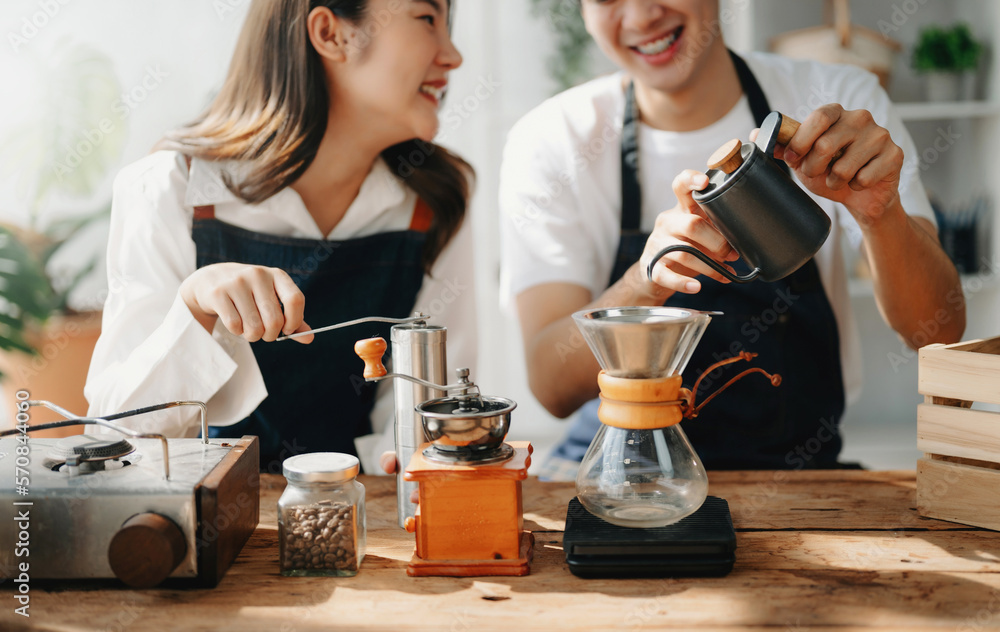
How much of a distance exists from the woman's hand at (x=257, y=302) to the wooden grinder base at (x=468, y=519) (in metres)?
0.32

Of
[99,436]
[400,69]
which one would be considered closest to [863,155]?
[400,69]

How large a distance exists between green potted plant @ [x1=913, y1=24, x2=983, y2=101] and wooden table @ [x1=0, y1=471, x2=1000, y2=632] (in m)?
2.14

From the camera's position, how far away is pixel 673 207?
5.42ft

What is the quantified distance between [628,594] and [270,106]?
1.17 meters

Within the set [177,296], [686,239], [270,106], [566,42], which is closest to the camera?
[686,239]

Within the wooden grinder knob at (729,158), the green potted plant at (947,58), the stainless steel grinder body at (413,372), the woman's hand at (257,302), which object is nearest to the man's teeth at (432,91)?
the woman's hand at (257,302)

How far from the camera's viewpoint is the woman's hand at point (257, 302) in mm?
1176

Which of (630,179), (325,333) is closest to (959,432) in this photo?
(630,179)

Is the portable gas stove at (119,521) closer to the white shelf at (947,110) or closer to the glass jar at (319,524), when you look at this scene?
the glass jar at (319,524)

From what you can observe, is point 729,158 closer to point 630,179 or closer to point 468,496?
point 468,496

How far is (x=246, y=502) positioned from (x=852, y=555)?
2.59 feet

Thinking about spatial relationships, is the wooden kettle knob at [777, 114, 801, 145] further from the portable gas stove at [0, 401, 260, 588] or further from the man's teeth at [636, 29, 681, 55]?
the portable gas stove at [0, 401, 260, 588]

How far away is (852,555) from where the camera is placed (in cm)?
102

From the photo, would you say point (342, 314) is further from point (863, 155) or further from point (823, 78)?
point (823, 78)
